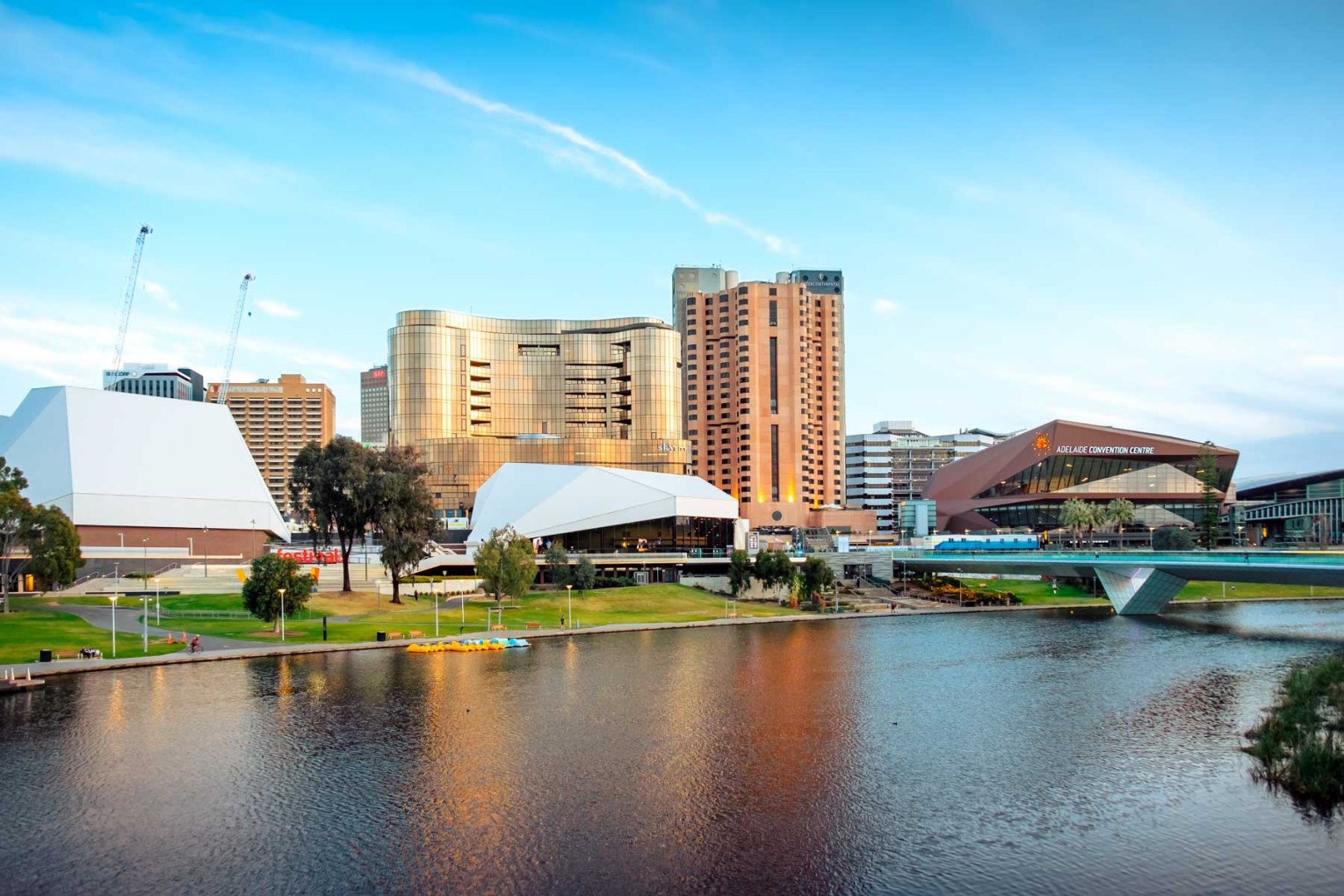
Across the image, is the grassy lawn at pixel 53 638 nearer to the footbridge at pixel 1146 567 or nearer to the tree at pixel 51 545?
the tree at pixel 51 545

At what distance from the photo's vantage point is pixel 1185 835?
36312mm

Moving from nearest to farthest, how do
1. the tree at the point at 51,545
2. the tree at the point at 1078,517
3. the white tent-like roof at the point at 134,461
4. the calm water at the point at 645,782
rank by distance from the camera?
the calm water at the point at 645,782 → the tree at the point at 51,545 → the white tent-like roof at the point at 134,461 → the tree at the point at 1078,517

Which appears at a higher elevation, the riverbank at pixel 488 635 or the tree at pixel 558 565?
the tree at pixel 558 565

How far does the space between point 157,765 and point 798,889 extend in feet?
99.6

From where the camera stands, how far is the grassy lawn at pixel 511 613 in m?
87.4

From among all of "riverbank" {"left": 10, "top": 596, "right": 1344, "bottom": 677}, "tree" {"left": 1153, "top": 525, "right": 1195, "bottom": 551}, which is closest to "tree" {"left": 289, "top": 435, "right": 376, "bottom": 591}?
"riverbank" {"left": 10, "top": 596, "right": 1344, "bottom": 677}

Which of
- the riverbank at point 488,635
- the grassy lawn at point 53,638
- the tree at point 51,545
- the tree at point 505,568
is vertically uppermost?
the tree at point 51,545

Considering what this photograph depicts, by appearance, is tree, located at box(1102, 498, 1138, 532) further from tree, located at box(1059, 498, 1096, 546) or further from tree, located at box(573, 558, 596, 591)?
tree, located at box(573, 558, 596, 591)

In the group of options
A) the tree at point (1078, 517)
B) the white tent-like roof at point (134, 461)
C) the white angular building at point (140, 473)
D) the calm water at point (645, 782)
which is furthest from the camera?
the tree at point (1078, 517)

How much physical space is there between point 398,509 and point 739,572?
4775cm

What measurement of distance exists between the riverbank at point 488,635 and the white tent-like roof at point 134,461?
6065 centimetres

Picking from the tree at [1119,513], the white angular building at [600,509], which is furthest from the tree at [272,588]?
the tree at [1119,513]

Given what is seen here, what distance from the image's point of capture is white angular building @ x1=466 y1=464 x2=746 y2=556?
154500 millimetres

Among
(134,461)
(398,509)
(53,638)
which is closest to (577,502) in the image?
(398,509)
